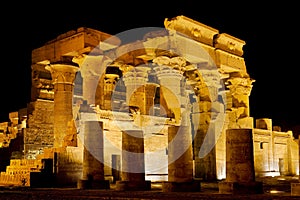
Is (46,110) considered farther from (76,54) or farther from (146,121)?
(146,121)

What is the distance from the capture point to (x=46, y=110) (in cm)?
2472

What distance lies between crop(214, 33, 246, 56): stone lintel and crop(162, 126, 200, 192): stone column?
11612 mm

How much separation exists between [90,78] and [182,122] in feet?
17.1

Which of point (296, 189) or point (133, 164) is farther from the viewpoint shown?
point (133, 164)

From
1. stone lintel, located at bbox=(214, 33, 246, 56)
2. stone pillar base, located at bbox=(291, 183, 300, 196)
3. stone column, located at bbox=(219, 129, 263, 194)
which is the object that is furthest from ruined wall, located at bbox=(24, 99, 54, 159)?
stone pillar base, located at bbox=(291, 183, 300, 196)

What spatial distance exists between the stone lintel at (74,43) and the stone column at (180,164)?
879cm

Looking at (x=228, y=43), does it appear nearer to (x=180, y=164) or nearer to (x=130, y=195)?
(x=180, y=164)

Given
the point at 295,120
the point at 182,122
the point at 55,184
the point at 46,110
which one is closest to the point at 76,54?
the point at 46,110

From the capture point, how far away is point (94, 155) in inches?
614

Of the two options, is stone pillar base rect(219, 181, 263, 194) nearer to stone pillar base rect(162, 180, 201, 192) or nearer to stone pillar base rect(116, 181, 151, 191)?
stone pillar base rect(162, 180, 201, 192)

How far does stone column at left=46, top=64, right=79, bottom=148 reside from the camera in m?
22.0

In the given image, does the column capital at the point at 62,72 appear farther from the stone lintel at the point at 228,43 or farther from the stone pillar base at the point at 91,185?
the stone pillar base at the point at 91,185

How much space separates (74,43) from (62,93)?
2671 millimetres

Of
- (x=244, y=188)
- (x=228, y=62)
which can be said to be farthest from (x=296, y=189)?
(x=228, y=62)
